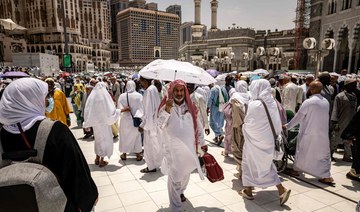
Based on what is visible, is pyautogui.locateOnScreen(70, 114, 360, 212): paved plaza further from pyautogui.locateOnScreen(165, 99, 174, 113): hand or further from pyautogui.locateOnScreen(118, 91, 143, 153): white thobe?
pyautogui.locateOnScreen(165, 99, 174, 113): hand

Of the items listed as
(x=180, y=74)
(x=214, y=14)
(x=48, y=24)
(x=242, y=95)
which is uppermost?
(x=214, y=14)

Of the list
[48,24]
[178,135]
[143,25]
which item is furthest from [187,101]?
[143,25]

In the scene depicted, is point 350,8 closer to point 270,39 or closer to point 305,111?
point 305,111

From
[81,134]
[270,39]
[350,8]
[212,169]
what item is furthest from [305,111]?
[270,39]

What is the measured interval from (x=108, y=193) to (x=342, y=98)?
459 cm

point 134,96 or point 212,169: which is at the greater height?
point 134,96

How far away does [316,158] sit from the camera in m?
3.78

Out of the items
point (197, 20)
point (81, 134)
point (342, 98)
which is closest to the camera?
point (342, 98)

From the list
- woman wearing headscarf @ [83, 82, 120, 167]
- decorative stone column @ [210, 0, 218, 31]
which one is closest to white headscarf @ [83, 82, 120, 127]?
woman wearing headscarf @ [83, 82, 120, 167]

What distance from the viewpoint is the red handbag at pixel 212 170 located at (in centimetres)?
287

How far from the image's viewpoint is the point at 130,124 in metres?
4.80

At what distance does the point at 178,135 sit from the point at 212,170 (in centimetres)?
60

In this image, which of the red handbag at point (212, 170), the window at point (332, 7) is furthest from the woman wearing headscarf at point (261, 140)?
the window at point (332, 7)

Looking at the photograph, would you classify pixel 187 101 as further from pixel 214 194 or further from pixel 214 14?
pixel 214 14
